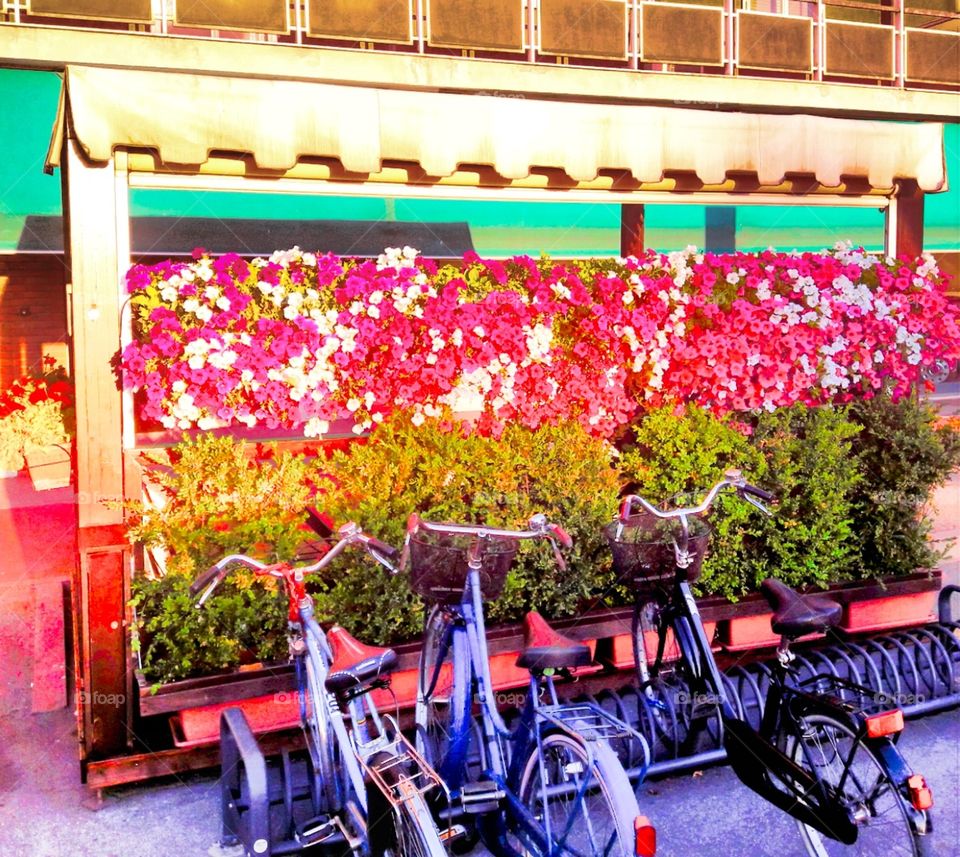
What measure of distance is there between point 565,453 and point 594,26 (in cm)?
923

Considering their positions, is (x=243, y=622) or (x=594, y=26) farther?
(x=594, y=26)

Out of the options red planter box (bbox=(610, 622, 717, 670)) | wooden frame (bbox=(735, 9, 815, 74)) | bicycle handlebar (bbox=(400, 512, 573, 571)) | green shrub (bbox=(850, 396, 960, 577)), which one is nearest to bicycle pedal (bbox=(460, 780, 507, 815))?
bicycle handlebar (bbox=(400, 512, 573, 571))

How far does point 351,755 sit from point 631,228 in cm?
793

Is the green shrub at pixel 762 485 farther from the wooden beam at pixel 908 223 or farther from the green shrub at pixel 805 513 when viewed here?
the wooden beam at pixel 908 223

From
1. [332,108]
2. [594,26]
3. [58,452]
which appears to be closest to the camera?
[332,108]

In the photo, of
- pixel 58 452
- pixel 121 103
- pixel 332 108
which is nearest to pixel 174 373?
pixel 121 103

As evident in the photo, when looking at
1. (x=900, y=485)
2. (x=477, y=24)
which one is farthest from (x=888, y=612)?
(x=477, y=24)

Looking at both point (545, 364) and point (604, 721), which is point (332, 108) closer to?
point (545, 364)

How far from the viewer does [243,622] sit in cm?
450

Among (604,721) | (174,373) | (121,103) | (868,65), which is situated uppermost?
(868,65)

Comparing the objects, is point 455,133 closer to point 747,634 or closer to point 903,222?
point 747,634

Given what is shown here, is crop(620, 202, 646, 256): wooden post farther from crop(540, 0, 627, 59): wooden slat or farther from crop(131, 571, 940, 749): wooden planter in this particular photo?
crop(131, 571, 940, 749): wooden planter

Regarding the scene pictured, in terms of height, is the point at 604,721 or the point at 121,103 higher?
the point at 121,103

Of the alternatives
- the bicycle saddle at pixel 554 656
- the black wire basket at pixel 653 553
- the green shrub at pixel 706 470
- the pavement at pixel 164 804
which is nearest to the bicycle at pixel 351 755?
the bicycle saddle at pixel 554 656
